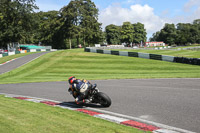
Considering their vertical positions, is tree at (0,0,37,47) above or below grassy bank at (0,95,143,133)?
above

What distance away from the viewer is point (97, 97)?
28.1 feet

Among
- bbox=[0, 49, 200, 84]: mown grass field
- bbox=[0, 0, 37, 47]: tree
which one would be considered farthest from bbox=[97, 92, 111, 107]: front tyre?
bbox=[0, 0, 37, 47]: tree

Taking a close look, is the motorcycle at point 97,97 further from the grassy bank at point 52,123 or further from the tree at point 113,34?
the tree at point 113,34

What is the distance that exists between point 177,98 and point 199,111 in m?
2.16

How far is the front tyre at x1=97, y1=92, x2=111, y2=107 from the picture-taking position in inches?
330

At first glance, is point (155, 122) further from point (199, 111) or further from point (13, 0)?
point (13, 0)

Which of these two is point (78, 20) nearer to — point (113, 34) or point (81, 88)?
point (113, 34)

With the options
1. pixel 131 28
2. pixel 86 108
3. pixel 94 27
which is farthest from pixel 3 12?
pixel 131 28

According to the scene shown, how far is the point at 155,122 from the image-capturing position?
254 inches

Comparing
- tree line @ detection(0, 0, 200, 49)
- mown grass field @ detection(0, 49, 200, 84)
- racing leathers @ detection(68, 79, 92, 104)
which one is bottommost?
mown grass field @ detection(0, 49, 200, 84)

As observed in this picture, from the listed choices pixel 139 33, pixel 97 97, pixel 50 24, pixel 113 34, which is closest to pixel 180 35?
pixel 139 33

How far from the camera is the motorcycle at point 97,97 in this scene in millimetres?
8405

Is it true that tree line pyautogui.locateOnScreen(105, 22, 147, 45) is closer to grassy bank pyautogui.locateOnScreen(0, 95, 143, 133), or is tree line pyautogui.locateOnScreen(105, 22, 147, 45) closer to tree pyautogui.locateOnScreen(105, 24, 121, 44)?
tree pyautogui.locateOnScreen(105, 24, 121, 44)

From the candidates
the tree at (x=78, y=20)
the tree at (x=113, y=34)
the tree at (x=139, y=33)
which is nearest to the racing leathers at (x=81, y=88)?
the tree at (x=78, y=20)
